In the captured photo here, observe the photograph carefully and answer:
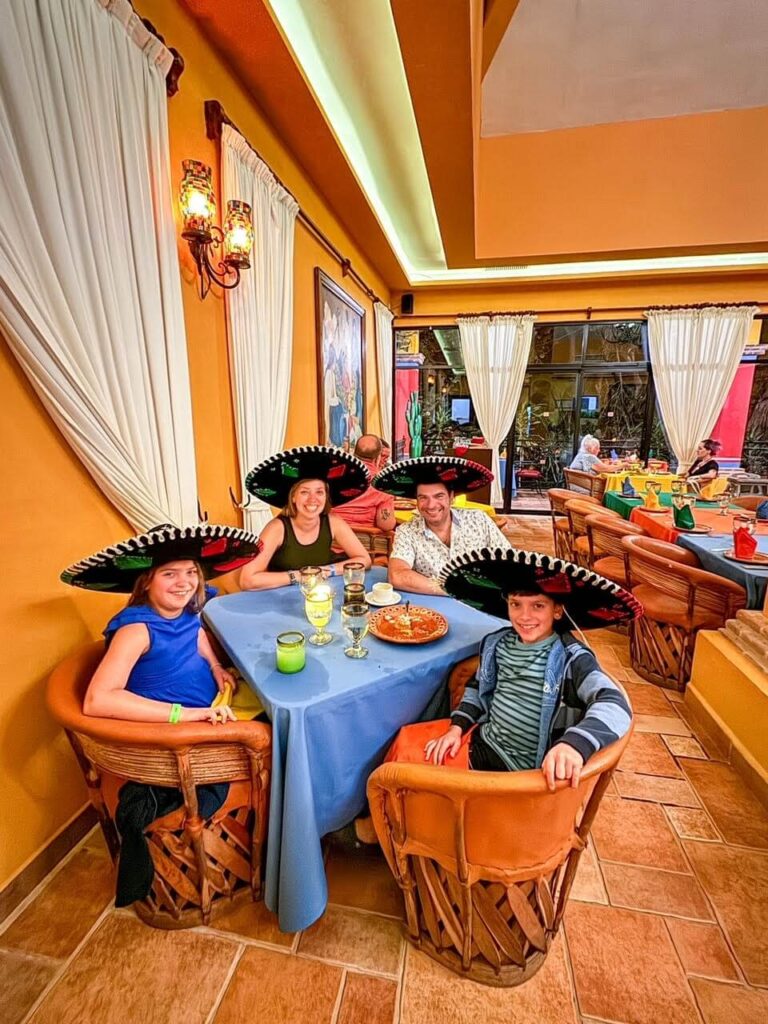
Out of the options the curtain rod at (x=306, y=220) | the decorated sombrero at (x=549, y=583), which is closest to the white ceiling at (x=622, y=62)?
the curtain rod at (x=306, y=220)

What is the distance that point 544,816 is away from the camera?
963 mm

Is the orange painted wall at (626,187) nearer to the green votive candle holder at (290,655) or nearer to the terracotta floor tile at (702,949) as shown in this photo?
the green votive candle holder at (290,655)

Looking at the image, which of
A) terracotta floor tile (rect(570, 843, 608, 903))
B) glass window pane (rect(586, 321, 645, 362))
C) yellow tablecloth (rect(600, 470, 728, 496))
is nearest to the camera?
terracotta floor tile (rect(570, 843, 608, 903))

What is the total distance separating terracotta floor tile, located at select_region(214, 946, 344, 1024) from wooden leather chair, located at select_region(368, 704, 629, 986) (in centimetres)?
26

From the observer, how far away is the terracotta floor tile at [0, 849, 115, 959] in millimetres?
1305

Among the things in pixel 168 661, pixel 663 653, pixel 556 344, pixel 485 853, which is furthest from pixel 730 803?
pixel 556 344

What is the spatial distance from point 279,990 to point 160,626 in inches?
39.1

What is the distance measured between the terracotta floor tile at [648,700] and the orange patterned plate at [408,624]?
1545mm

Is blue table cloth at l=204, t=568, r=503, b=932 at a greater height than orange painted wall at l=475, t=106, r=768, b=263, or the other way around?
orange painted wall at l=475, t=106, r=768, b=263

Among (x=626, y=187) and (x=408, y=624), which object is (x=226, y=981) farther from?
(x=626, y=187)

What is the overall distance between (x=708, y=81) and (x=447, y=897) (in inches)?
203

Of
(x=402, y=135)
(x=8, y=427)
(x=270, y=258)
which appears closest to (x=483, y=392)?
(x=402, y=135)

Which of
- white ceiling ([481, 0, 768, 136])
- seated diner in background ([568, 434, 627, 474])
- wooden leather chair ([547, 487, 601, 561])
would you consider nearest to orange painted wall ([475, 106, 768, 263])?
white ceiling ([481, 0, 768, 136])

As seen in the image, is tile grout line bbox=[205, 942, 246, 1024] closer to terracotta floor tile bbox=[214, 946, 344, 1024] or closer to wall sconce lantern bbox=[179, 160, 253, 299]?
terracotta floor tile bbox=[214, 946, 344, 1024]
